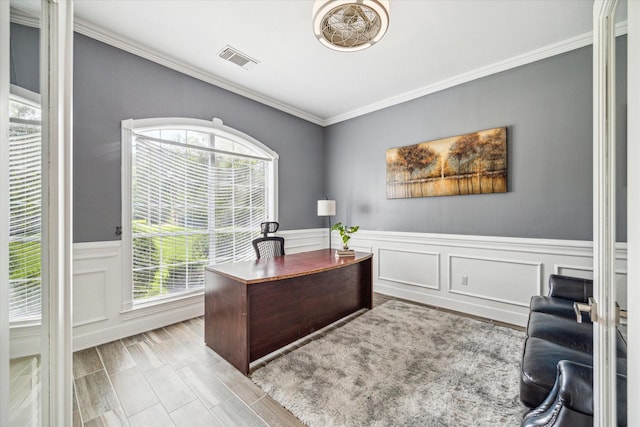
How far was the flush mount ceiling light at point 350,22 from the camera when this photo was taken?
1.88 m

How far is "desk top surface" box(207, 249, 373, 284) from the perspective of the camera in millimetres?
2088

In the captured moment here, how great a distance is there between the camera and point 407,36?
8.29 feet

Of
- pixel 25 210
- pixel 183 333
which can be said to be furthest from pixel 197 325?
pixel 25 210

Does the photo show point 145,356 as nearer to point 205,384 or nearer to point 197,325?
point 197,325

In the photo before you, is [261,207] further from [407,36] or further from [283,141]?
→ [407,36]

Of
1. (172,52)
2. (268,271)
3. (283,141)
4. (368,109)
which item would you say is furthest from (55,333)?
(368,109)

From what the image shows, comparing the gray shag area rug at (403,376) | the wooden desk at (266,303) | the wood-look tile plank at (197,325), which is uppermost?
the wooden desk at (266,303)

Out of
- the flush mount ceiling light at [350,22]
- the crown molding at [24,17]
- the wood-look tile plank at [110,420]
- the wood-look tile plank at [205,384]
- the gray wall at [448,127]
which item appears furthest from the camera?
the gray wall at [448,127]

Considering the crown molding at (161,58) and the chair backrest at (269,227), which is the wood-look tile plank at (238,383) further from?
the crown molding at (161,58)

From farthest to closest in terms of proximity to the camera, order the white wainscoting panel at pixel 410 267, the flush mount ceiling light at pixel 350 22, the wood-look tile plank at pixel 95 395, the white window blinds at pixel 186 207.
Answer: the white wainscoting panel at pixel 410 267
the white window blinds at pixel 186 207
the flush mount ceiling light at pixel 350 22
the wood-look tile plank at pixel 95 395

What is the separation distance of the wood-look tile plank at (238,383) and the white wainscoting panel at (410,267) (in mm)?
2582

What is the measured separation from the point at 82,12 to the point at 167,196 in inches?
69.5


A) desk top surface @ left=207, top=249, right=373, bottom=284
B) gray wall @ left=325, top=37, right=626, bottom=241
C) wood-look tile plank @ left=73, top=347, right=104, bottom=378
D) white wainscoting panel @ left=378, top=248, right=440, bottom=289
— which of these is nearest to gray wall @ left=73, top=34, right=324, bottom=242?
wood-look tile plank @ left=73, top=347, right=104, bottom=378

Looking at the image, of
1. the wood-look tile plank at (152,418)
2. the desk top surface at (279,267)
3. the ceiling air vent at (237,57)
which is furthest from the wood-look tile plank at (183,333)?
the ceiling air vent at (237,57)
